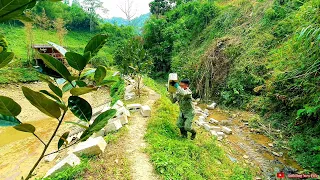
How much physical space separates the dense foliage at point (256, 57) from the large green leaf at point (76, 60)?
3177mm

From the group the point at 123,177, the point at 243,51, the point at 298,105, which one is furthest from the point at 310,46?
the point at 243,51

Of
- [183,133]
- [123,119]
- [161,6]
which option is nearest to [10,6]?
[183,133]

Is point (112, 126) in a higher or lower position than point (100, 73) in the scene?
lower

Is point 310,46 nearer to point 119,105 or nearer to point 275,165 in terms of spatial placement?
point 275,165

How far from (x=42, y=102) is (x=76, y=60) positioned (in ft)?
0.56

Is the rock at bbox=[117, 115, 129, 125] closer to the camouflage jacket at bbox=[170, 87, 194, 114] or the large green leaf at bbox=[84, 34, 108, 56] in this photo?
the camouflage jacket at bbox=[170, 87, 194, 114]

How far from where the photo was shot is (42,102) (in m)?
0.65

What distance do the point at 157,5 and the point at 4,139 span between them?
15.0 metres

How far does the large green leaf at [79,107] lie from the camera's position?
676 mm

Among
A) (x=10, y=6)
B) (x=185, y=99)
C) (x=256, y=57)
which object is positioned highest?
(x=10, y=6)

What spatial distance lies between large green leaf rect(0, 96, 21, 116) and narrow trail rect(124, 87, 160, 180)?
2636mm

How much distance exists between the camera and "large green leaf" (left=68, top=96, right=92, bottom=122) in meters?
0.68

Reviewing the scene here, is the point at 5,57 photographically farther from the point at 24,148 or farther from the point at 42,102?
the point at 24,148

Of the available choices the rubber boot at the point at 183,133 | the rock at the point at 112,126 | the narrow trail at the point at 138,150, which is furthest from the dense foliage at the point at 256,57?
the rock at the point at 112,126
